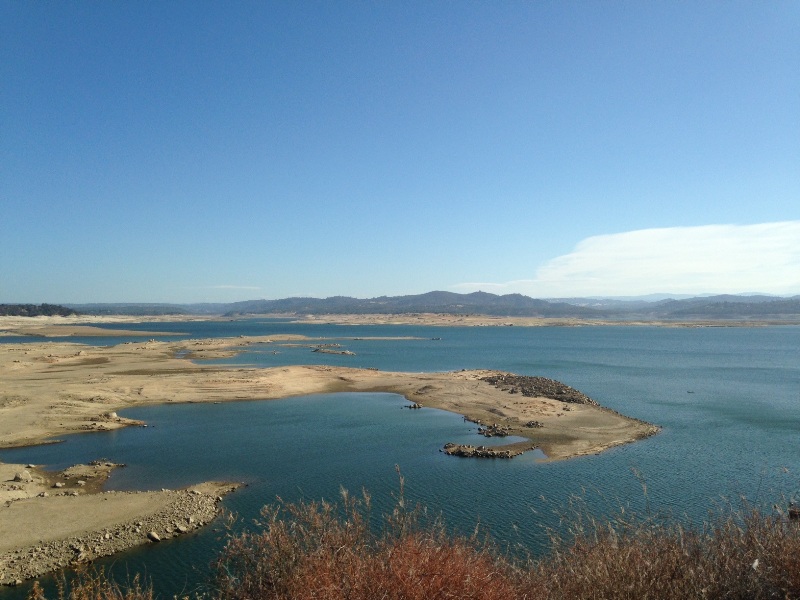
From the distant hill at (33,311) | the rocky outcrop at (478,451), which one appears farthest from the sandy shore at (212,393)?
the distant hill at (33,311)

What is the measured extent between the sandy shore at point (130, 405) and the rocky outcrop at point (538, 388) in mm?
597

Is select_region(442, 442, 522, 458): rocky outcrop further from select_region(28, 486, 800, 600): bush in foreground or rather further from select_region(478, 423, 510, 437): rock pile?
select_region(28, 486, 800, 600): bush in foreground

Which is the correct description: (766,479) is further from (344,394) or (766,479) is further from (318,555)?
(344,394)

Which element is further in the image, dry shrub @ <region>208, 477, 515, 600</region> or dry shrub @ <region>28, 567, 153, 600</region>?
dry shrub @ <region>208, 477, 515, 600</region>

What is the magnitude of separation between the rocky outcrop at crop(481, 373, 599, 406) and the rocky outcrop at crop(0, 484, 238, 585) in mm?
26184

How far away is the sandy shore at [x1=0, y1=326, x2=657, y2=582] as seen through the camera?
51.7 ft

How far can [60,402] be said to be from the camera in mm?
33594

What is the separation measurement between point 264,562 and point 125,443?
2396 centimetres

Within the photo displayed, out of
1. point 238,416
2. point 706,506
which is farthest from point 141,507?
point 706,506

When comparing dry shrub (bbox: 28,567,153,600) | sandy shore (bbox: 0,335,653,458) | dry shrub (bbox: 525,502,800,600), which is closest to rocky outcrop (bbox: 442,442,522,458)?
sandy shore (bbox: 0,335,653,458)

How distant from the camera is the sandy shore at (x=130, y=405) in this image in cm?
1576

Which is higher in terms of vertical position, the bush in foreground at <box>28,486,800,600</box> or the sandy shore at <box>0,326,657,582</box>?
the bush in foreground at <box>28,486,800,600</box>

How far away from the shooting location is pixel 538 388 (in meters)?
40.0

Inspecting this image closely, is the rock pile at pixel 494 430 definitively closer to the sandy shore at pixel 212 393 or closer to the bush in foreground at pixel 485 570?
the sandy shore at pixel 212 393
